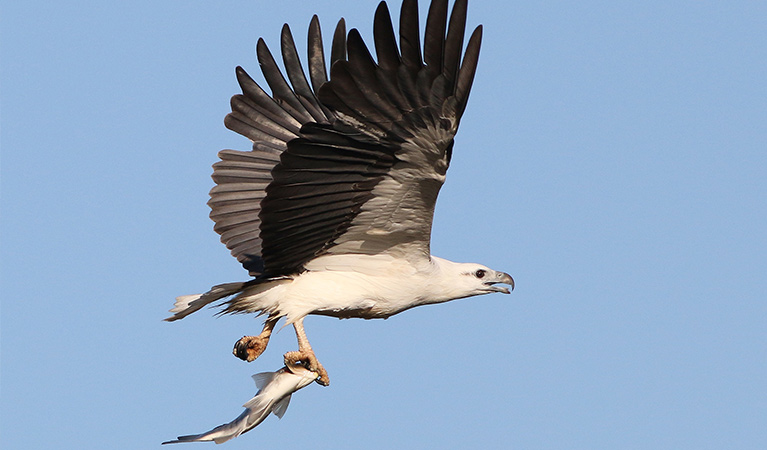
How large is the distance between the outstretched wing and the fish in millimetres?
900

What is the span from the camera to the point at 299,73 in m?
8.76

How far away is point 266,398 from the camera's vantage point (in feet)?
24.1

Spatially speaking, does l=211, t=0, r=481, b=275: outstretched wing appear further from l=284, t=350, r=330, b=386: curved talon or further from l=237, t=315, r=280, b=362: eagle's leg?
l=284, t=350, r=330, b=386: curved talon

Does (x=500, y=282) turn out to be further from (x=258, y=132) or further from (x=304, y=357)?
(x=258, y=132)

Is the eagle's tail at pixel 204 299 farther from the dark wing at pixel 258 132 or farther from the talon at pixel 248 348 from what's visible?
the dark wing at pixel 258 132

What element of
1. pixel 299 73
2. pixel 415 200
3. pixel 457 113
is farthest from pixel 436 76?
pixel 299 73

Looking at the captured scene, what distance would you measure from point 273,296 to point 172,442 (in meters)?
1.49

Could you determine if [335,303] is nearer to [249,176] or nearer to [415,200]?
[415,200]

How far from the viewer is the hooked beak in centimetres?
827

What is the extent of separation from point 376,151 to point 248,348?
7.41 feet

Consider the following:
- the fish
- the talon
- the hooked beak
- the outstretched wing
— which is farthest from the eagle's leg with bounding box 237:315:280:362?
the hooked beak

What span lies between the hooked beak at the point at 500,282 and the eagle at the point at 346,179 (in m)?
0.01

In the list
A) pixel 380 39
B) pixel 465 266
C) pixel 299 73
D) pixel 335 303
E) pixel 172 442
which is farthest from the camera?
pixel 299 73

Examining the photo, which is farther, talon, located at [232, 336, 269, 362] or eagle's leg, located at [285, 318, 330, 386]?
talon, located at [232, 336, 269, 362]
